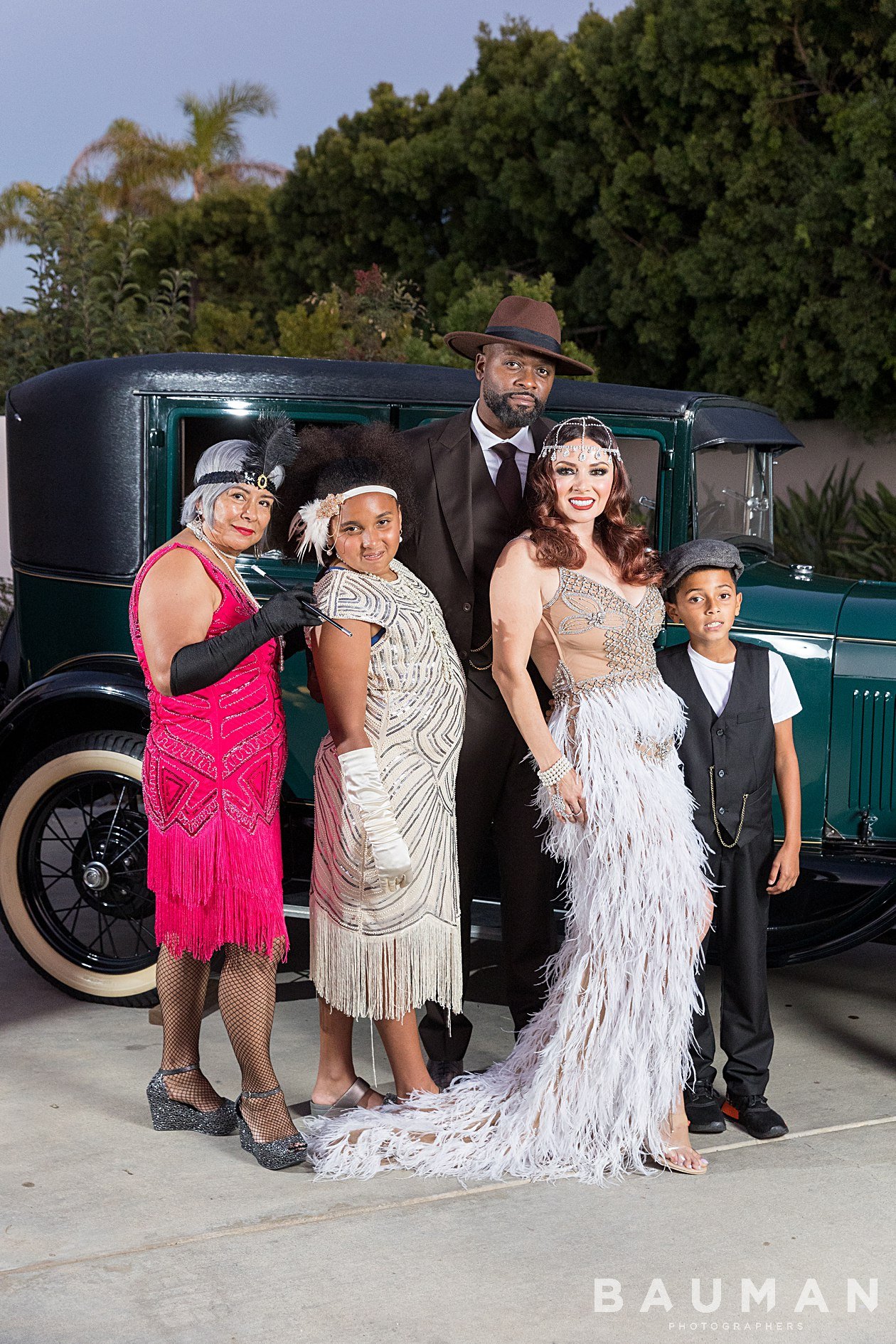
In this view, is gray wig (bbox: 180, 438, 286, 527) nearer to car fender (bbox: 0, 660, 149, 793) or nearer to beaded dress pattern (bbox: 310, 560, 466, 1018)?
beaded dress pattern (bbox: 310, 560, 466, 1018)

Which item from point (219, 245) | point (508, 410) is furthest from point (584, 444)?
point (219, 245)

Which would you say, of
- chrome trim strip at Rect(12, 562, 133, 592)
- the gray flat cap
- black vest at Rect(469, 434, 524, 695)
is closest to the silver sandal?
black vest at Rect(469, 434, 524, 695)

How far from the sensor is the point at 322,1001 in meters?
3.50

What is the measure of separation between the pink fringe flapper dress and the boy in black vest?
3.62 ft

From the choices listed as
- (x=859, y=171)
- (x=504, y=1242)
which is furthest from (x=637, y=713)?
(x=859, y=171)

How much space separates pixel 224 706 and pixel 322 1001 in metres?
0.83

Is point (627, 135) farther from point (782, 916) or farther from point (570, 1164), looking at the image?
point (570, 1164)

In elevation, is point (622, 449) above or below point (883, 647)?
A: above

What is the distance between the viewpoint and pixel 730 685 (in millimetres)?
3496

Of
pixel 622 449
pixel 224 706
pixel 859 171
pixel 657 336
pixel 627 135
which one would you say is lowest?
pixel 224 706

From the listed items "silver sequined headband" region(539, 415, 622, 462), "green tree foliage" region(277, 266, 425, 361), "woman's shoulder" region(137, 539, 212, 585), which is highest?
"green tree foliage" region(277, 266, 425, 361)

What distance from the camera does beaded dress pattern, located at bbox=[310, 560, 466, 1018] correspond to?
328 centimetres

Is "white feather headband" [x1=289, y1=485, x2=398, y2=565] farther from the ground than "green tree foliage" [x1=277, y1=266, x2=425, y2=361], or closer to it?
closer to it

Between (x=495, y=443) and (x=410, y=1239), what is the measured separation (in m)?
2.03
